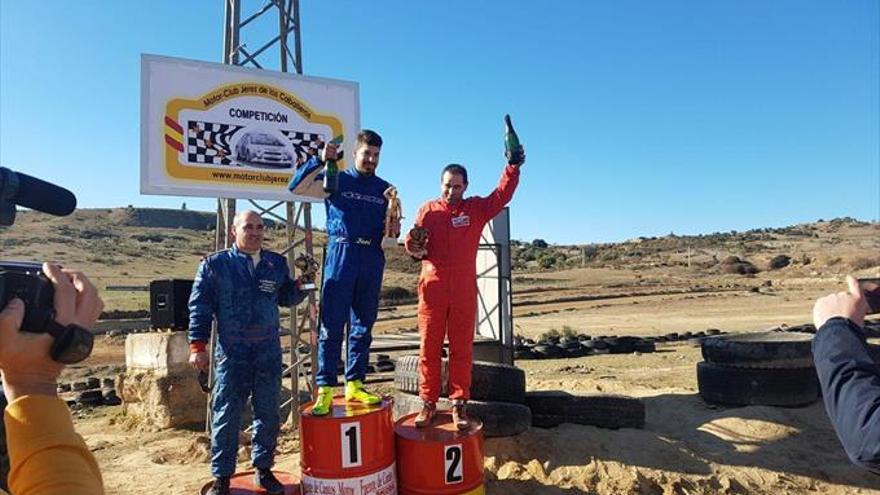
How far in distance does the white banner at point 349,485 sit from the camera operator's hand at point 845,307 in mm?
2964

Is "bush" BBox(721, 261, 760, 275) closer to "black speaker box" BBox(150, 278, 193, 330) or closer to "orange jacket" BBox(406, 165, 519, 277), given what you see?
"black speaker box" BBox(150, 278, 193, 330)

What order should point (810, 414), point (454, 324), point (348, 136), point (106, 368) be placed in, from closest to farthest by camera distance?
point (454, 324) → point (810, 414) → point (348, 136) → point (106, 368)

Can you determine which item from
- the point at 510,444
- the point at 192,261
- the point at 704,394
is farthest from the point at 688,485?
the point at 192,261

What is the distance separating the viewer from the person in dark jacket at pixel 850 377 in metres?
1.59

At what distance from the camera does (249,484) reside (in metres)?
4.51

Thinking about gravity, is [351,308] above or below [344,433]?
above

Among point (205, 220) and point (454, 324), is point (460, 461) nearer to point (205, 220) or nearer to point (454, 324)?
point (454, 324)

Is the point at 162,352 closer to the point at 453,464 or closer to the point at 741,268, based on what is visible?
the point at 453,464

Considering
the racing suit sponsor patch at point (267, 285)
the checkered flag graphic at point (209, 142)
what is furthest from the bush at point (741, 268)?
the racing suit sponsor patch at point (267, 285)

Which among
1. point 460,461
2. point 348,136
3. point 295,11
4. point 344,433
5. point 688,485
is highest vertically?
point 295,11

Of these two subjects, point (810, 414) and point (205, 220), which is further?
point (205, 220)

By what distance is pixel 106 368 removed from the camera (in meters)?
14.0

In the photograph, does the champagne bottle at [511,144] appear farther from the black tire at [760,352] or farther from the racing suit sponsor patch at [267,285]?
the black tire at [760,352]

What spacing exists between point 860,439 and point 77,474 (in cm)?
182
